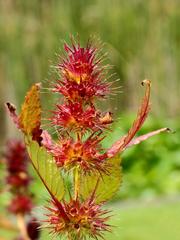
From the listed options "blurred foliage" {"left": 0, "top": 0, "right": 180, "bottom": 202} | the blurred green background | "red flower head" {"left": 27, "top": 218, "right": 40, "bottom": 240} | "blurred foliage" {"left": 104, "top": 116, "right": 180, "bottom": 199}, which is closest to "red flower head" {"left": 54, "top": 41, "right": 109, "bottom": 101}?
"red flower head" {"left": 27, "top": 218, "right": 40, "bottom": 240}

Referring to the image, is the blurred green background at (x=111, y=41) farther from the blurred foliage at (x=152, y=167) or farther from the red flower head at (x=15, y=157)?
the red flower head at (x=15, y=157)

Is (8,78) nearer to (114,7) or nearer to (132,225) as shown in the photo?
(114,7)

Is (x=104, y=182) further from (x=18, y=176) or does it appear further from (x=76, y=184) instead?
(x=18, y=176)

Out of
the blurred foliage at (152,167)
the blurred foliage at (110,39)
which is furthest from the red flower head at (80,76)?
the blurred foliage at (110,39)

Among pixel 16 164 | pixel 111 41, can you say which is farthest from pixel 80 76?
pixel 111 41

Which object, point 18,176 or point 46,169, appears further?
point 18,176

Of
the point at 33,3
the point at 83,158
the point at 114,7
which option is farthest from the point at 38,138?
the point at 33,3

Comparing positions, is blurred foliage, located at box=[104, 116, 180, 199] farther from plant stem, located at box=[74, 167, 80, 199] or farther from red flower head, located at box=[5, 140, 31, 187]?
plant stem, located at box=[74, 167, 80, 199]
